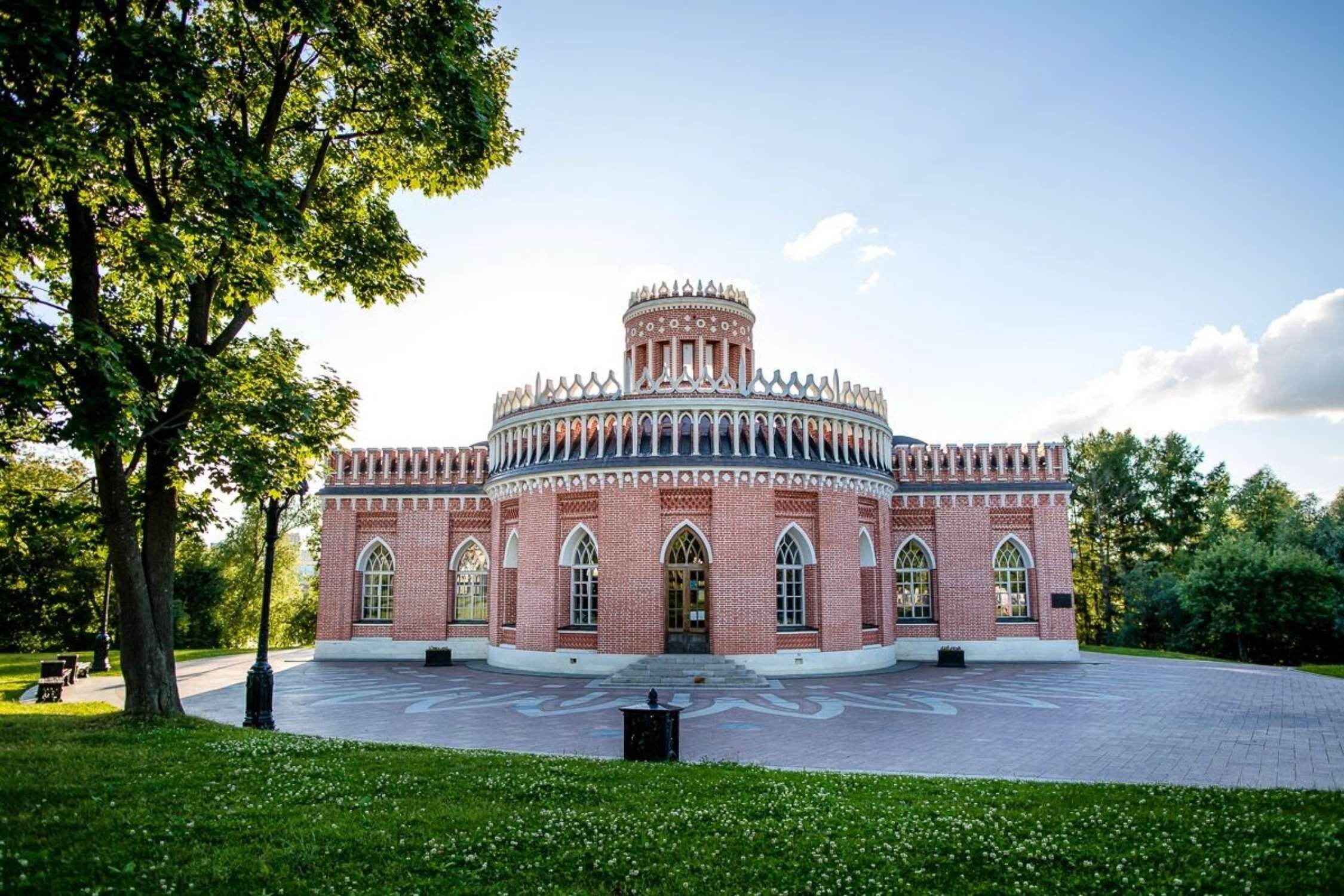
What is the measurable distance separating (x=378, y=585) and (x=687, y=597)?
503 inches

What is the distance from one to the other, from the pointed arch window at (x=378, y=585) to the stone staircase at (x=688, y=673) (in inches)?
453

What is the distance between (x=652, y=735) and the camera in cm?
1094

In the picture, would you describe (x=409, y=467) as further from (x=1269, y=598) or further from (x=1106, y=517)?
(x=1106, y=517)

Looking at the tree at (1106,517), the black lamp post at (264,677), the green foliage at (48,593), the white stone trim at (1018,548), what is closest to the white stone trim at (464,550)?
the green foliage at (48,593)

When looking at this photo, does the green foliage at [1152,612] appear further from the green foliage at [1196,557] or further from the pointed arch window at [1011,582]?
the pointed arch window at [1011,582]

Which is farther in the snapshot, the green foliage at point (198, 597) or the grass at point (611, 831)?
the green foliage at point (198, 597)

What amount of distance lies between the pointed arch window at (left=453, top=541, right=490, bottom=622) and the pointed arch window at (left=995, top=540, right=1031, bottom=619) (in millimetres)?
17802

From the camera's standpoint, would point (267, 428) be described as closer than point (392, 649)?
Yes

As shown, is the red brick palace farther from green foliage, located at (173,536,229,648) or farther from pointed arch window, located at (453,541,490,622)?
green foliage, located at (173,536,229,648)

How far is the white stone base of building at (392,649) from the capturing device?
28844mm

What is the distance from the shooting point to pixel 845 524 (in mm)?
24734

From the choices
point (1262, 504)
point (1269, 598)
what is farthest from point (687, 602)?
point (1262, 504)

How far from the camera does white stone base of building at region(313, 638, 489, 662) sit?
2884 centimetres

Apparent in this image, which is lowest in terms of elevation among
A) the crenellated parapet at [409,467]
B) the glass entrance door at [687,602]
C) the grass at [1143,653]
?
the grass at [1143,653]
